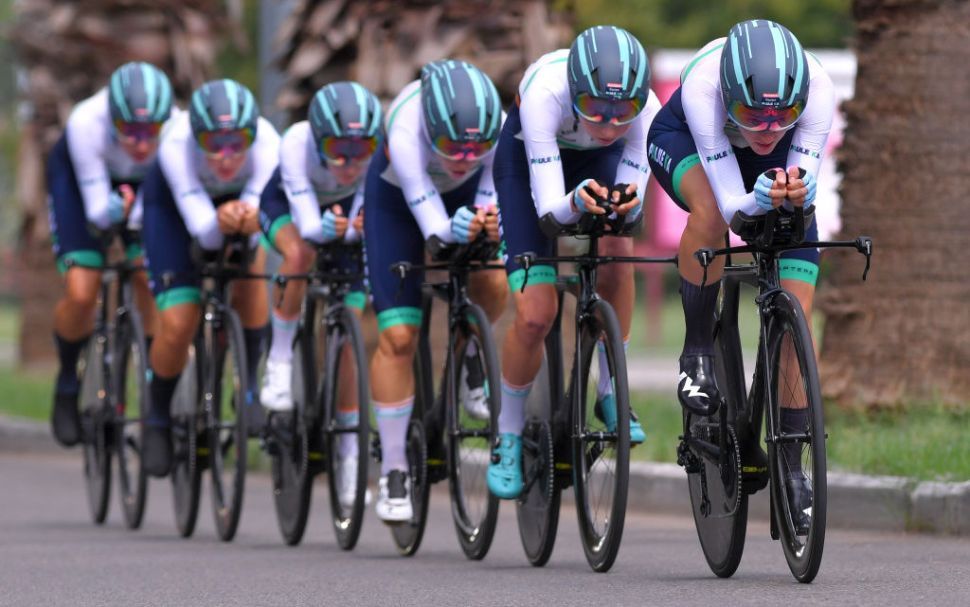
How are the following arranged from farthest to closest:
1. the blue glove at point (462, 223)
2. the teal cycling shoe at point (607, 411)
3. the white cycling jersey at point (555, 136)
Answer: the blue glove at point (462, 223) < the teal cycling shoe at point (607, 411) < the white cycling jersey at point (555, 136)

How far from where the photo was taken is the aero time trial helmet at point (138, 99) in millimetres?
11172

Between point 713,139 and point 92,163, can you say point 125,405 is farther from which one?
point 713,139

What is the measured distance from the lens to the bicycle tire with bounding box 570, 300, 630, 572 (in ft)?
24.9

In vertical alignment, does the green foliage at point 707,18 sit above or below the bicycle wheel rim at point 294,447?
above

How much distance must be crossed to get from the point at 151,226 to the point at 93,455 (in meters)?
1.67

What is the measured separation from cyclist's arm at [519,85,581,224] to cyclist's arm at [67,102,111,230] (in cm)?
396

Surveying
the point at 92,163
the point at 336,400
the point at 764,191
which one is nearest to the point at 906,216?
the point at 336,400

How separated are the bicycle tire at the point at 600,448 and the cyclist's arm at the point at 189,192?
2.93 meters

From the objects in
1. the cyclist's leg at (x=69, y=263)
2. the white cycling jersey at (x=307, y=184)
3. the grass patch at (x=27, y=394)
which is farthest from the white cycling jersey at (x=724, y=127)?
the grass patch at (x=27, y=394)

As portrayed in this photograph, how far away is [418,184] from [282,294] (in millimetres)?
1478

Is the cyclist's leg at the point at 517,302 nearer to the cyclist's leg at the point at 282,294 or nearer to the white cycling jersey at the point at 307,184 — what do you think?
the white cycling jersey at the point at 307,184

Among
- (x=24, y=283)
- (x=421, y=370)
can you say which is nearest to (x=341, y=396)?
(x=421, y=370)

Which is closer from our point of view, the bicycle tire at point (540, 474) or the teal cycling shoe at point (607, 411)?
the teal cycling shoe at point (607, 411)

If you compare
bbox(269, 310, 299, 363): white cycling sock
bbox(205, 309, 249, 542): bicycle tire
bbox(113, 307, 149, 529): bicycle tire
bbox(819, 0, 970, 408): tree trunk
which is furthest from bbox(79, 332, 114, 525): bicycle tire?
bbox(819, 0, 970, 408): tree trunk
